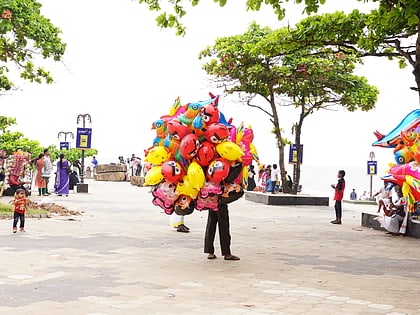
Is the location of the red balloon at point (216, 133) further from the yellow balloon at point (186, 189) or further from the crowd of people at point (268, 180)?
the crowd of people at point (268, 180)

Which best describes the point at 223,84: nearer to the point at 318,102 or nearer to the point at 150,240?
the point at 318,102

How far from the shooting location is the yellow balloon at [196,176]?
8805 mm

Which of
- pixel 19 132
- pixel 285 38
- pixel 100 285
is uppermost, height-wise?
pixel 285 38

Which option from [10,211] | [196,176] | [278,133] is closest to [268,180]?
[278,133]

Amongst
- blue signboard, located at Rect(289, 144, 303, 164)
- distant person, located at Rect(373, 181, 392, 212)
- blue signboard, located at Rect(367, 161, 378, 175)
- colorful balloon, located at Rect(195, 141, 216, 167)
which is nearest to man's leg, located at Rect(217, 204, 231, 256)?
colorful balloon, located at Rect(195, 141, 216, 167)

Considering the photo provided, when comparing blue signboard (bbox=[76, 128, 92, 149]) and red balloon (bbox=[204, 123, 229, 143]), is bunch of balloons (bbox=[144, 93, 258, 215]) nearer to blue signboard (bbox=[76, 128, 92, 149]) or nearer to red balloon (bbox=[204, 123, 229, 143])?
red balloon (bbox=[204, 123, 229, 143])

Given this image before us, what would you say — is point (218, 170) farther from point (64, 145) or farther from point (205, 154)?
point (64, 145)

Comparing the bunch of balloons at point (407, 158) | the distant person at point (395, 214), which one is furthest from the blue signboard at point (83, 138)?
the bunch of balloons at point (407, 158)

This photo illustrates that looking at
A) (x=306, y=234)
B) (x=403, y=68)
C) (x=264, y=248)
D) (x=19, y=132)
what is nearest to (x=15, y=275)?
(x=264, y=248)

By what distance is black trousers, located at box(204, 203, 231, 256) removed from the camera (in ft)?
30.9

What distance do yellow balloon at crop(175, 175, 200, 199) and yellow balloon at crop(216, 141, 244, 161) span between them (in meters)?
0.63

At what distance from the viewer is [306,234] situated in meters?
14.0

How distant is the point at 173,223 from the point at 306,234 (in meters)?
3.05

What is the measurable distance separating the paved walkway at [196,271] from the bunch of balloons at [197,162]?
3.36 feet
